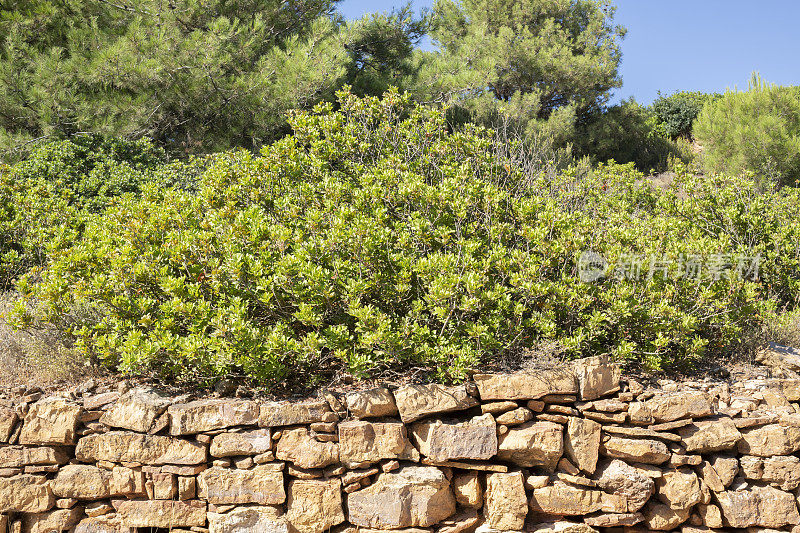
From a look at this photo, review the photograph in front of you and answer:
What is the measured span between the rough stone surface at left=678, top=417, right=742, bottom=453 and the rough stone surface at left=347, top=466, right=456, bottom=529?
5.50ft

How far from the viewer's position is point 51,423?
4.02 metres

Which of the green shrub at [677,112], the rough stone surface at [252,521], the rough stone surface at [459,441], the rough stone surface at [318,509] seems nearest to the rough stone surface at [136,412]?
the rough stone surface at [252,521]

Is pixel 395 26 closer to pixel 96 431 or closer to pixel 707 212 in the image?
pixel 707 212

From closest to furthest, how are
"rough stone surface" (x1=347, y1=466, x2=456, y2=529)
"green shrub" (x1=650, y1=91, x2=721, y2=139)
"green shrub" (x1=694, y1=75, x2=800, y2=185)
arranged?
"rough stone surface" (x1=347, y1=466, x2=456, y2=529)
"green shrub" (x1=694, y1=75, x2=800, y2=185)
"green shrub" (x1=650, y1=91, x2=721, y2=139)

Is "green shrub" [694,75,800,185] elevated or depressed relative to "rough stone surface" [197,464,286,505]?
elevated

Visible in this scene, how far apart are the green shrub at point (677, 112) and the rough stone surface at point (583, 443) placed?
17.5 meters

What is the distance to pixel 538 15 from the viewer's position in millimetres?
15430

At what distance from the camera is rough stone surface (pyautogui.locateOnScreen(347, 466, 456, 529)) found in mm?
3748

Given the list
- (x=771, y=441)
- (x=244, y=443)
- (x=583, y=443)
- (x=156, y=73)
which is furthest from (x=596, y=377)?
(x=156, y=73)

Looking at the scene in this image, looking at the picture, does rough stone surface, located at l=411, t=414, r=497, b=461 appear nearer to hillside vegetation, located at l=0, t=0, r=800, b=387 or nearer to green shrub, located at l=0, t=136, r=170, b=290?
hillside vegetation, located at l=0, t=0, r=800, b=387

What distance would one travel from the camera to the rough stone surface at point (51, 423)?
4.00 m

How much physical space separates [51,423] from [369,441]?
7.10ft

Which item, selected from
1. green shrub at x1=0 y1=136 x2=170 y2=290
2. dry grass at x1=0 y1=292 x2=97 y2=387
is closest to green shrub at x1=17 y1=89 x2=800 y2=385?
dry grass at x1=0 y1=292 x2=97 y2=387

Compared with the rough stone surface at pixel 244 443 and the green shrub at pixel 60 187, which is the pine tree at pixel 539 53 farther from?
the rough stone surface at pixel 244 443
